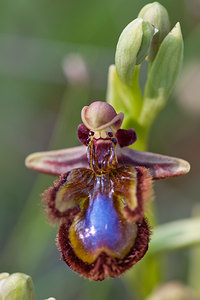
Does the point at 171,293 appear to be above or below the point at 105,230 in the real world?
above

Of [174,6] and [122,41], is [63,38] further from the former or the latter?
A: [122,41]

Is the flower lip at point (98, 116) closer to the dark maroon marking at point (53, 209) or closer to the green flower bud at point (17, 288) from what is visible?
the dark maroon marking at point (53, 209)

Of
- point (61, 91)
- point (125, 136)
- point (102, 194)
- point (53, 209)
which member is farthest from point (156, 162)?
point (61, 91)

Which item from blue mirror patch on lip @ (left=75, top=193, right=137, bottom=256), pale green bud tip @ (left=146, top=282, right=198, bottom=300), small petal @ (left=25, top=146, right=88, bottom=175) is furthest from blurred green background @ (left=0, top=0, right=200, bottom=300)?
blue mirror patch on lip @ (left=75, top=193, right=137, bottom=256)

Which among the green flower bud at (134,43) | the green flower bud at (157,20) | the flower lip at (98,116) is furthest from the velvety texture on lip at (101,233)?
the green flower bud at (157,20)

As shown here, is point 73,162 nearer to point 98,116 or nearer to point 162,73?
point 98,116

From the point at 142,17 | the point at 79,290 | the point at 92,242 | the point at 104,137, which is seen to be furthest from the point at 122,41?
the point at 79,290
